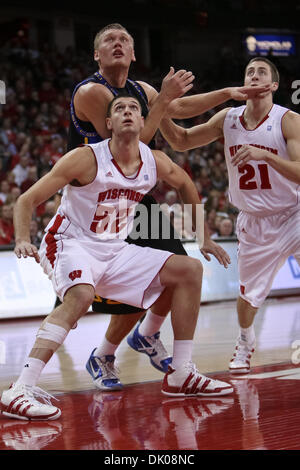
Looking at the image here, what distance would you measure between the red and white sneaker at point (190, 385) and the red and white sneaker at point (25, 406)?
83 cm

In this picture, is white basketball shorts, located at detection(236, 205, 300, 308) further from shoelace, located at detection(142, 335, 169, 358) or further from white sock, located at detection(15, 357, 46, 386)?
white sock, located at detection(15, 357, 46, 386)

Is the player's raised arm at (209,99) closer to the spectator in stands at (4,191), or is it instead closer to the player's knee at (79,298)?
the player's knee at (79,298)

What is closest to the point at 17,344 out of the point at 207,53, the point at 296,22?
the point at 207,53

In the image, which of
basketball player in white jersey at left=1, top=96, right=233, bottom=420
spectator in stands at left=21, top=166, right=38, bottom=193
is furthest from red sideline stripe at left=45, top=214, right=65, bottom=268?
spectator in stands at left=21, top=166, right=38, bottom=193

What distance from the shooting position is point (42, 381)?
5.27 m

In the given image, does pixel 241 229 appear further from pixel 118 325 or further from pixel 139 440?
pixel 139 440

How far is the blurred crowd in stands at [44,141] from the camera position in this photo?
11.9 metres

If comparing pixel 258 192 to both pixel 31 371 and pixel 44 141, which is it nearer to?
pixel 31 371

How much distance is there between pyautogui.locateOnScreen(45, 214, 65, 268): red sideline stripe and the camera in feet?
14.6

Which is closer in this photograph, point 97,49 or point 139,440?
point 139,440

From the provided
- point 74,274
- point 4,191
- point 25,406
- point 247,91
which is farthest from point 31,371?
point 4,191

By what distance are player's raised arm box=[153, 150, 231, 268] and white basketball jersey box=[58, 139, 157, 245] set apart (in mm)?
173

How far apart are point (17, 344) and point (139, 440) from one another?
4.07 meters

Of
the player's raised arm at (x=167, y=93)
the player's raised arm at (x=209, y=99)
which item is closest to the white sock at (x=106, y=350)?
the player's raised arm at (x=167, y=93)
